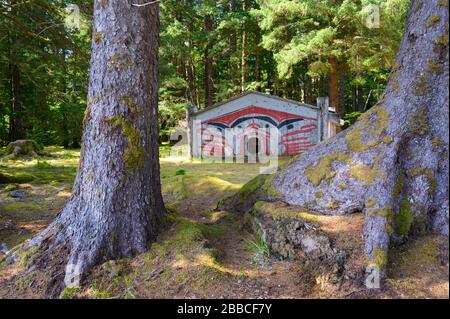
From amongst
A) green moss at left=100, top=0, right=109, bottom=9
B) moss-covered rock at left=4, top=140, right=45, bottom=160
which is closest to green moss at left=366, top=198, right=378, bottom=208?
green moss at left=100, top=0, right=109, bottom=9

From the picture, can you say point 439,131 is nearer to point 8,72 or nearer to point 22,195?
point 22,195

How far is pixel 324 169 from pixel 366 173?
49cm

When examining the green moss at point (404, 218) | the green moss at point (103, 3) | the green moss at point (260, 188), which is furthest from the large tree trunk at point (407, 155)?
the green moss at point (103, 3)

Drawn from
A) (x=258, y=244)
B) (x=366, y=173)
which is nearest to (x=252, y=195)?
(x=258, y=244)

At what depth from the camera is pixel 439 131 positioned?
2.92 meters

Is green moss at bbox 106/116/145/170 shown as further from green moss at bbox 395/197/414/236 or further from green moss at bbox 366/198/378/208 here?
green moss at bbox 395/197/414/236

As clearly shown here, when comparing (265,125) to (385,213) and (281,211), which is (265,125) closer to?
(281,211)

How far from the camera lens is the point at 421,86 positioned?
304 centimetres

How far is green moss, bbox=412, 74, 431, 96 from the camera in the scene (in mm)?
3013

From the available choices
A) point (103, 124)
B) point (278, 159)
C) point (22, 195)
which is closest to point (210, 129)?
point (278, 159)

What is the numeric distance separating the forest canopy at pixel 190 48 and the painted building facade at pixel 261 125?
170cm

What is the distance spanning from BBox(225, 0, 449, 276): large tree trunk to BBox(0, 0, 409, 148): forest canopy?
6137mm

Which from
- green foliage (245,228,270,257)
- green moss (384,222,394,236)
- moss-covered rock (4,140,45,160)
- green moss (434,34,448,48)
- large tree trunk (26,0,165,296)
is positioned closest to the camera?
green moss (384,222,394,236)
